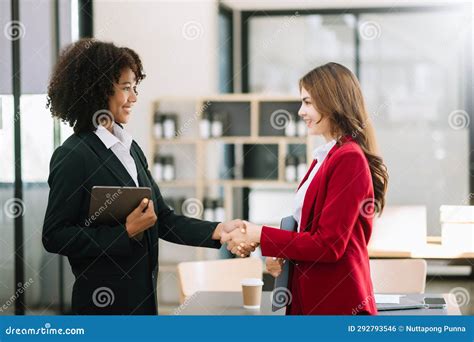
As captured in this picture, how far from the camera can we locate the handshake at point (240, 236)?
1923mm

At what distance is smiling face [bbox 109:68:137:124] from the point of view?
76.1 inches

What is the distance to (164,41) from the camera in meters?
4.20

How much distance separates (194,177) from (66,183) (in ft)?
8.92

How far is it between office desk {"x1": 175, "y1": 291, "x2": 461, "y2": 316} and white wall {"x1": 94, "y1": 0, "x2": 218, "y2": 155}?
182 cm

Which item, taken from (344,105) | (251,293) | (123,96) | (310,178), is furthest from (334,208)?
(123,96)

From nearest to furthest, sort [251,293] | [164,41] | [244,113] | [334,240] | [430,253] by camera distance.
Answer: [334,240], [251,293], [430,253], [164,41], [244,113]

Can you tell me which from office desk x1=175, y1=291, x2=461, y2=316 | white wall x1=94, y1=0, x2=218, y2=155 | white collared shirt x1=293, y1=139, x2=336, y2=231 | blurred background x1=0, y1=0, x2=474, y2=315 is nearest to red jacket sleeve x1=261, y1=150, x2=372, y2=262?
white collared shirt x1=293, y1=139, x2=336, y2=231

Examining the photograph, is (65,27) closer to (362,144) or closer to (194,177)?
(194,177)

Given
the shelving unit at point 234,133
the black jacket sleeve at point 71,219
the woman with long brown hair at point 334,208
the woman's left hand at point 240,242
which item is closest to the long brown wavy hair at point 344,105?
the woman with long brown hair at point 334,208

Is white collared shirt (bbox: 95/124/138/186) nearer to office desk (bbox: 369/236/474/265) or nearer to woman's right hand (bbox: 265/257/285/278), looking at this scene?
woman's right hand (bbox: 265/257/285/278)

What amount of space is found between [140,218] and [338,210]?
1.66 ft

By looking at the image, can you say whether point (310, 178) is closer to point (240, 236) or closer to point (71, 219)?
point (240, 236)
